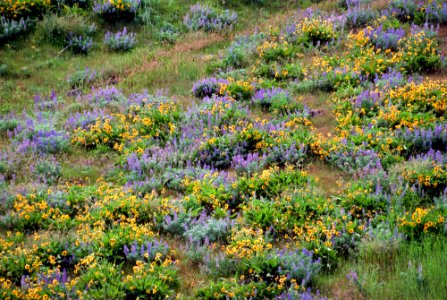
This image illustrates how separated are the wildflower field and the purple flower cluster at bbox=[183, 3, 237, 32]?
0.20 ft

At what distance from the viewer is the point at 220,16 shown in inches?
583

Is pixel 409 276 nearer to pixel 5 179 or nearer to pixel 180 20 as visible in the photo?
pixel 5 179

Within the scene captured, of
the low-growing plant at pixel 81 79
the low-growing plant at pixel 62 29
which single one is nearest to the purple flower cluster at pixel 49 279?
the low-growing plant at pixel 81 79

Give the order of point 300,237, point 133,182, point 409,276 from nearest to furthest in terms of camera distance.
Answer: point 409,276 → point 300,237 → point 133,182

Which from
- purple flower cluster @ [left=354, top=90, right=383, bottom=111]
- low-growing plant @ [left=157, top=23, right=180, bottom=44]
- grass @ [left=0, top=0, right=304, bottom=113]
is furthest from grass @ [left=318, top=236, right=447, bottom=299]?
low-growing plant @ [left=157, top=23, right=180, bottom=44]

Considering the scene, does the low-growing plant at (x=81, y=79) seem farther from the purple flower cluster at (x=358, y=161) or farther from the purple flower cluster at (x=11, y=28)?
the purple flower cluster at (x=358, y=161)

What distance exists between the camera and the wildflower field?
641 cm

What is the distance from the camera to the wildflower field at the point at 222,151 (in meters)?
6.41

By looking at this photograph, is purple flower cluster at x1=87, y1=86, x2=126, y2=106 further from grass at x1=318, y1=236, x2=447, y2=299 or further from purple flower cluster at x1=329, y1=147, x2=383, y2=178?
grass at x1=318, y1=236, x2=447, y2=299

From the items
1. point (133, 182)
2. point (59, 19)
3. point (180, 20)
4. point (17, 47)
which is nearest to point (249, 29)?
point (180, 20)

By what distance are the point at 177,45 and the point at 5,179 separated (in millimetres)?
6417

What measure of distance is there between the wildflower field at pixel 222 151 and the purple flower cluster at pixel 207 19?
0.06 metres

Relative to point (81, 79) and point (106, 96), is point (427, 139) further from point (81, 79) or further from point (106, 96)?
point (81, 79)

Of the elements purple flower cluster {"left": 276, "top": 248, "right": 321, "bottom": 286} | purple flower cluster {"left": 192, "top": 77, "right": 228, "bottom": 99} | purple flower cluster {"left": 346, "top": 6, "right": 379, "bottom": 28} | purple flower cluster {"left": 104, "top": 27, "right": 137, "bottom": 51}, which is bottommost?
purple flower cluster {"left": 276, "top": 248, "right": 321, "bottom": 286}
